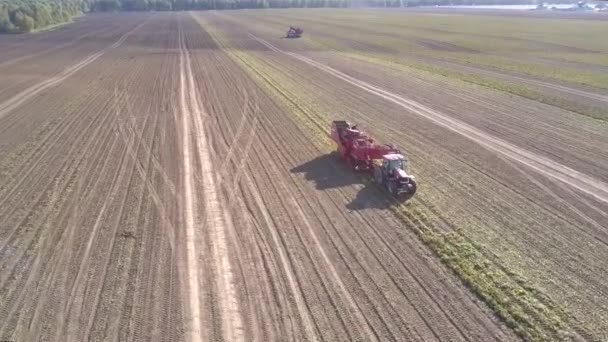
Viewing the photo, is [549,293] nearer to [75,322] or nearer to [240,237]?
[240,237]

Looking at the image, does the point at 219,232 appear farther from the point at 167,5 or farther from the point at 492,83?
the point at 167,5

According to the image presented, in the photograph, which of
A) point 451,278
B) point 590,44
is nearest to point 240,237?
point 451,278

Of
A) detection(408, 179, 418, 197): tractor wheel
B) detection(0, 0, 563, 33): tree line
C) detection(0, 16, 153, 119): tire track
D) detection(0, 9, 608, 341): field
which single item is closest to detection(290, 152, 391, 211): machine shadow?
detection(0, 9, 608, 341): field

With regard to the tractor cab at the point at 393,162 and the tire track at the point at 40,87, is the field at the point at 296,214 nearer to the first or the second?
the tire track at the point at 40,87

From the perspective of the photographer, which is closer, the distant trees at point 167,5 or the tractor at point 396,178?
the tractor at point 396,178

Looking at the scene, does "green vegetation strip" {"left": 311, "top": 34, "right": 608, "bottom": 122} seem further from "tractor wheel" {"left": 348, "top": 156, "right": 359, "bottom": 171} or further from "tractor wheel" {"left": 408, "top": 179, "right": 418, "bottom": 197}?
"tractor wheel" {"left": 408, "top": 179, "right": 418, "bottom": 197}

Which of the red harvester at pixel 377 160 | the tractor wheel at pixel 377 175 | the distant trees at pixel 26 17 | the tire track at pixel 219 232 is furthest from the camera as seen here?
the distant trees at pixel 26 17

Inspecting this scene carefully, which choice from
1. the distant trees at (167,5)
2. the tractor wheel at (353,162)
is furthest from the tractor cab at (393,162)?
the distant trees at (167,5)

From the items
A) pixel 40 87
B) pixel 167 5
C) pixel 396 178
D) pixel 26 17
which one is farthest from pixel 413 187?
pixel 167 5
